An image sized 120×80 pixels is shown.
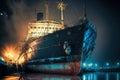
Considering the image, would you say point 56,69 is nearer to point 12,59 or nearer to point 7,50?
point 12,59

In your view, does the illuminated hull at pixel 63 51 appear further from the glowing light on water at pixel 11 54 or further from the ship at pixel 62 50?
the glowing light on water at pixel 11 54

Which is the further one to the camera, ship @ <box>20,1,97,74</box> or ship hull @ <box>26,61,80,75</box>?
ship @ <box>20,1,97,74</box>

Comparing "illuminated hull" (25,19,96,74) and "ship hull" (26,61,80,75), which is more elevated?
"illuminated hull" (25,19,96,74)

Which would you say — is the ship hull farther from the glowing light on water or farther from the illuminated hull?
the glowing light on water

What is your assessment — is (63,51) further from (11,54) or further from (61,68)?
(11,54)

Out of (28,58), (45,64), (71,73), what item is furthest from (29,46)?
(71,73)

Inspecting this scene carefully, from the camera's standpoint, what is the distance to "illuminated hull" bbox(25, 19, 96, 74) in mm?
28381

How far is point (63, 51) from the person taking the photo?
2958cm

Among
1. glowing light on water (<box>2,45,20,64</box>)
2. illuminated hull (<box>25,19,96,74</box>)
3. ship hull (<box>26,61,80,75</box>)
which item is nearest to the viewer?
ship hull (<box>26,61,80,75</box>)

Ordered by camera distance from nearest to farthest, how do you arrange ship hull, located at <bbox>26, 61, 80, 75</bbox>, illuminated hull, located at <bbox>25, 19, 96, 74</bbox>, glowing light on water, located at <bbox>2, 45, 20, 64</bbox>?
ship hull, located at <bbox>26, 61, 80, 75</bbox>
illuminated hull, located at <bbox>25, 19, 96, 74</bbox>
glowing light on water, located at <bbox>2, 45, 20, 64</bbox>

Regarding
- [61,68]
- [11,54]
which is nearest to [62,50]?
[61,68]

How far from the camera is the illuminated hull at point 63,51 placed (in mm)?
28381

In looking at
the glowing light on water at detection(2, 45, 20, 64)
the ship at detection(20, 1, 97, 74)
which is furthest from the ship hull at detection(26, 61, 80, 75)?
the glowing light on water at detection(2, 45, 20, 64)

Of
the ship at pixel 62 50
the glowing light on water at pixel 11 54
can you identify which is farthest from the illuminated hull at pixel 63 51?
the glowing light on water at pixel 11 54
